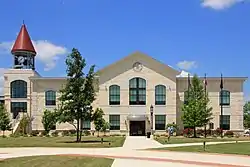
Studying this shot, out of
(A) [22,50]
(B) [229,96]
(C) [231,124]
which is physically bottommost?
(C) [231,124]

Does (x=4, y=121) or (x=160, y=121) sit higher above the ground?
(x=4, y=121)

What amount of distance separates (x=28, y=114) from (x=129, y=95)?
658 inches

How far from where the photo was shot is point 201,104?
53531 millimetres

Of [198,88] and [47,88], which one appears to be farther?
[47,88]

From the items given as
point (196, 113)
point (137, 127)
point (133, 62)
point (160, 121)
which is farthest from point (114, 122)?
point (196, 113)

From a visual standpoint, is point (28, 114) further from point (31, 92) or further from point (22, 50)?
point (22, 50)

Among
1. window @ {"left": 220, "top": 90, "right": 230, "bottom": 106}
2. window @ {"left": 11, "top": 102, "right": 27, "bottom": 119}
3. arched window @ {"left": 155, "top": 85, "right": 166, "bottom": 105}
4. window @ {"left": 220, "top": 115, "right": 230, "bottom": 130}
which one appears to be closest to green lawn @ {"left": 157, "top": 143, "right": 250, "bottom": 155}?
arched window @ {"left": 155, "top": 85, "right": 166, "bottom": 105}

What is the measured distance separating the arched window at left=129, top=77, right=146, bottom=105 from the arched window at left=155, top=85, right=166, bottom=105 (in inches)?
74.6

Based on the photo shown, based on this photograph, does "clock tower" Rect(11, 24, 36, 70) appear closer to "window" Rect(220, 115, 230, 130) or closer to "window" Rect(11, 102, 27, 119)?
"window" Rect(11, 102, 27, 119)

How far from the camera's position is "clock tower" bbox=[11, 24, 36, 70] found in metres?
67.9

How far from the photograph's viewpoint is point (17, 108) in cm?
6731

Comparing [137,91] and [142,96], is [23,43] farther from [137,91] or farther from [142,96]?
[142,96]

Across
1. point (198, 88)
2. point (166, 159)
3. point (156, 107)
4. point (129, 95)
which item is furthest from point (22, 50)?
point (166, 159)

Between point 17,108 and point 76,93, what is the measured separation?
97.8 feet
